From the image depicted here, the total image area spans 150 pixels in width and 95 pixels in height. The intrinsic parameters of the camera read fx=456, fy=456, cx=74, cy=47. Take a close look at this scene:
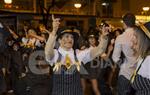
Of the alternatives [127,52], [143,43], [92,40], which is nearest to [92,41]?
[92,40]

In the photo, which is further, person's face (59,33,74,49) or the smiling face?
the smiling face

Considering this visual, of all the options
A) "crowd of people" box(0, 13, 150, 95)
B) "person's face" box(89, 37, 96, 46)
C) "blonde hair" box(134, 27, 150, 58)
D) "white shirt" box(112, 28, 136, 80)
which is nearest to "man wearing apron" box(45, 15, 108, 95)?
"crowd of people" box(0, 13, 150, 95)

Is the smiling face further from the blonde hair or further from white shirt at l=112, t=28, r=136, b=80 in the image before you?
the blonde hair

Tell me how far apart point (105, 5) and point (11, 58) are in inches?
778

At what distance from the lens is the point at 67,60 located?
19.3ft

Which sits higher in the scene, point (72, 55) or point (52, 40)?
point (52, 40)

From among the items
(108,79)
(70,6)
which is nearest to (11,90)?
(108,79)

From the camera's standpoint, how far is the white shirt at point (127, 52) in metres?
7.24

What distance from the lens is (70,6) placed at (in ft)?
92.5

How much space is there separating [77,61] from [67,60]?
140mm

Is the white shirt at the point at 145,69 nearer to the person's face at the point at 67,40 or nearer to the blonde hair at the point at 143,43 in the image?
the blonde hair at the point at 143,43

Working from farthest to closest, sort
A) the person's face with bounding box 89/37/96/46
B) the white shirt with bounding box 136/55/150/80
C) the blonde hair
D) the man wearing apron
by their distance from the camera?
the person's face with bounding box 89/37/96/46 < the man wearing apron < the blonde hair < the white shirt with bounding box 136/55/150/80

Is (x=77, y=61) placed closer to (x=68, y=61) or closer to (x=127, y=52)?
(x=68, y=61)

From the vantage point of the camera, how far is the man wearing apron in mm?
5816
